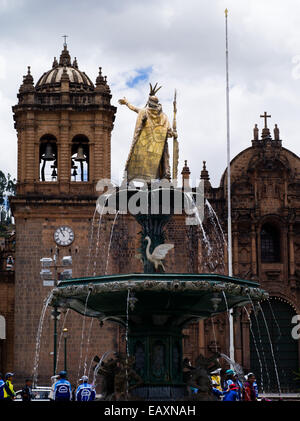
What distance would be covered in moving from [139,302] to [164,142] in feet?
11.8

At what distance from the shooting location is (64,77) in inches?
1670

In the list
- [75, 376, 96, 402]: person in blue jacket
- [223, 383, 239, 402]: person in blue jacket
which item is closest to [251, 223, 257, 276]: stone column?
[75, 376, 96, 402]: person in blue jacket

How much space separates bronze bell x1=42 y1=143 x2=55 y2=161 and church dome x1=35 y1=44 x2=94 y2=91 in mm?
2956

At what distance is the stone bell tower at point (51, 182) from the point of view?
3975cm

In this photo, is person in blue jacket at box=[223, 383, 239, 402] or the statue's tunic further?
the statue's tunic

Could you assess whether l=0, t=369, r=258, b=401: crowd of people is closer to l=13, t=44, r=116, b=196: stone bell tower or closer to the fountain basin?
the fountain basin

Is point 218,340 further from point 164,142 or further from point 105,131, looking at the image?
point 164,142

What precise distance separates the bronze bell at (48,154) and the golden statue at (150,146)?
75.5ft

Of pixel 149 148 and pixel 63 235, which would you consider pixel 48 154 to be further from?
pixel 149 148

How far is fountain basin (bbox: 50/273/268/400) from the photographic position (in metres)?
16.3

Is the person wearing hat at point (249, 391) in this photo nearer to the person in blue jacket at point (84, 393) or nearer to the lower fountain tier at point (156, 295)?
the lower fountain tier at point (156, 295)

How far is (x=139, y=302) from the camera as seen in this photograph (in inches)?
674
